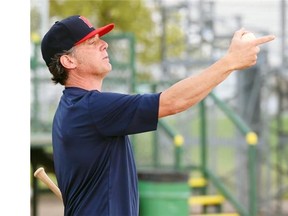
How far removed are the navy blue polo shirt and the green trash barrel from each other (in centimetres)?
382

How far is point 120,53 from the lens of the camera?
30.9ft

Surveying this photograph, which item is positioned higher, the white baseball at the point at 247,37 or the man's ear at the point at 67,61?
the white baseball at the point at 247,37

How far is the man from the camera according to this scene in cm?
284

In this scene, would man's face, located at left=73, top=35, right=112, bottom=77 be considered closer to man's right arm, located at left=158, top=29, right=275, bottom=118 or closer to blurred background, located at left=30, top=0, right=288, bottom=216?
man's right arm, located at left=158, top=29, right=275, bottom=118

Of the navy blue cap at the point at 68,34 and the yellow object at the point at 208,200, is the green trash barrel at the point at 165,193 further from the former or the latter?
the navy blue cap at the point at 68,34

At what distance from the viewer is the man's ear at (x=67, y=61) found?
3125 mm

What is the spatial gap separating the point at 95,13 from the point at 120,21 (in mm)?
623

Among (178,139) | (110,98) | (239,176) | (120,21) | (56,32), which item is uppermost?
(120,21)

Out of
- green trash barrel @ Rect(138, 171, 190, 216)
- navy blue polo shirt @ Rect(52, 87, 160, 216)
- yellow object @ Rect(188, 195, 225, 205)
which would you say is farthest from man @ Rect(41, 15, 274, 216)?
yellow object @ Rect(188, 195, 225, 205)

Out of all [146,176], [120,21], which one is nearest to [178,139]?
[146,176]

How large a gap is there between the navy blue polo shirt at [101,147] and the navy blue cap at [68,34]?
0.62 feet

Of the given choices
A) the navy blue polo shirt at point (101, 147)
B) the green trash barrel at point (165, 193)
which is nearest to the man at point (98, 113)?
the navy blue polo shirt at point (101, 147)

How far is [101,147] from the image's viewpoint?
298cm
